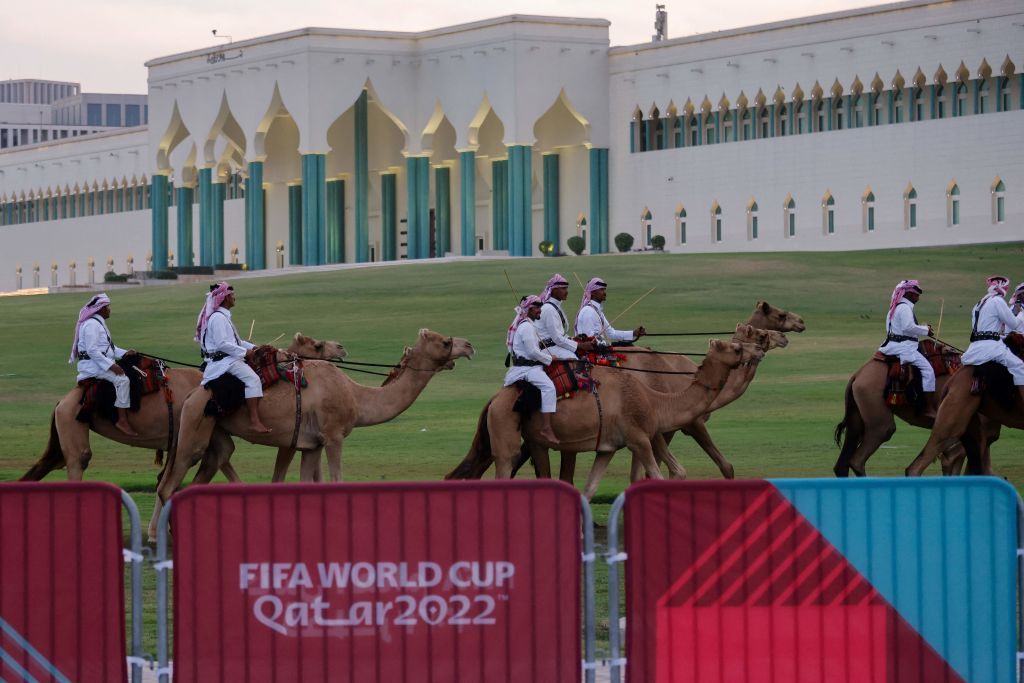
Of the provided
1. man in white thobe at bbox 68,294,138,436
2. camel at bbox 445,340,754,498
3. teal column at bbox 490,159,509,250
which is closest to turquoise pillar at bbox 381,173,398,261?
teal column at bbox 490,159,509,250

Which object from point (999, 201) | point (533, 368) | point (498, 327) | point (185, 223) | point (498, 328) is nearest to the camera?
point (533, 368)

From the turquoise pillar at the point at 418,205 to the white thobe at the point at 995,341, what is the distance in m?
57.7

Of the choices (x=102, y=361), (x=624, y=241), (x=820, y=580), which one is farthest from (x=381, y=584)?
(x=624, y=241)

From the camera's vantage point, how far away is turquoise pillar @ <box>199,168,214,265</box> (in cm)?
8312

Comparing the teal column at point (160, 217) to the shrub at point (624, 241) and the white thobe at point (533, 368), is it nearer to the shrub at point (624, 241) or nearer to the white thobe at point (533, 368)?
the shrub at point (624, 241)

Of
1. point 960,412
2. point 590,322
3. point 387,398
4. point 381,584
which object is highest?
point 590,322

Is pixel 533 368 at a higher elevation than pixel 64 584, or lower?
higher

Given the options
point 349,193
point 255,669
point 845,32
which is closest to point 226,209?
point 349,193

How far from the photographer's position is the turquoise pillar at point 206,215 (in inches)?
3273

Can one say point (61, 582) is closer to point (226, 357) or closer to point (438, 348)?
point (226, 357)

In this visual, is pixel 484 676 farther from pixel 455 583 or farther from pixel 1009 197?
pixel 1009 197

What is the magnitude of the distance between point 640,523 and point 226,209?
265 feet

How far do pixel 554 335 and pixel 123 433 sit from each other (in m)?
3.80

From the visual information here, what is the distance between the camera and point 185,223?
86.4 meters
